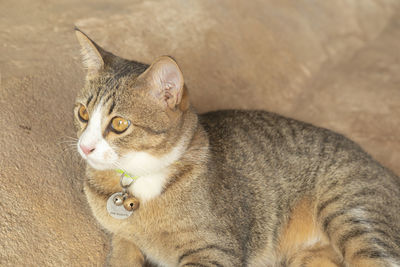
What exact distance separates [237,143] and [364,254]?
3.63 feet

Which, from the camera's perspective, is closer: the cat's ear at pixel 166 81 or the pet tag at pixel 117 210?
the cat's ear at pixel 166 81

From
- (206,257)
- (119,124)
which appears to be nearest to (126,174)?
(119,124)

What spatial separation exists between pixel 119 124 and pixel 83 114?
0.93 ft

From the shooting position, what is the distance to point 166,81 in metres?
2.96

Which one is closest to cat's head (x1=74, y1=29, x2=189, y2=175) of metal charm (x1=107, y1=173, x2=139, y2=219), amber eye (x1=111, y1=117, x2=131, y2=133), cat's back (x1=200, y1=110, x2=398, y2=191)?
amber eye (x1=111, y1=117, x2=131, y2=133)

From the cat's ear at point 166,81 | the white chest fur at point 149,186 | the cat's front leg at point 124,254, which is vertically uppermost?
the cat's ear at point 166,81

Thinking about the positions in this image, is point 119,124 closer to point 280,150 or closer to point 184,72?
point 280,150

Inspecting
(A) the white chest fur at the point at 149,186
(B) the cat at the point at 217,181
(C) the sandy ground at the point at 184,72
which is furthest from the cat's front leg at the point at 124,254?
(A) the white chest fur at the point at 149,186

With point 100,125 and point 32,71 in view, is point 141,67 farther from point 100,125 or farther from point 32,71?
point 32,71

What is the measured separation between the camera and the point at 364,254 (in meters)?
3.21

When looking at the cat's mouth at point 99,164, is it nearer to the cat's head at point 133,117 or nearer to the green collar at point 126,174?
the cat's head at point 133,117

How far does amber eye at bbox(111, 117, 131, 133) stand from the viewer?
2875mm

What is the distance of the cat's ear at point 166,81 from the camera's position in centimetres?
287

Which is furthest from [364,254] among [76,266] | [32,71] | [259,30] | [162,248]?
[259,30]
